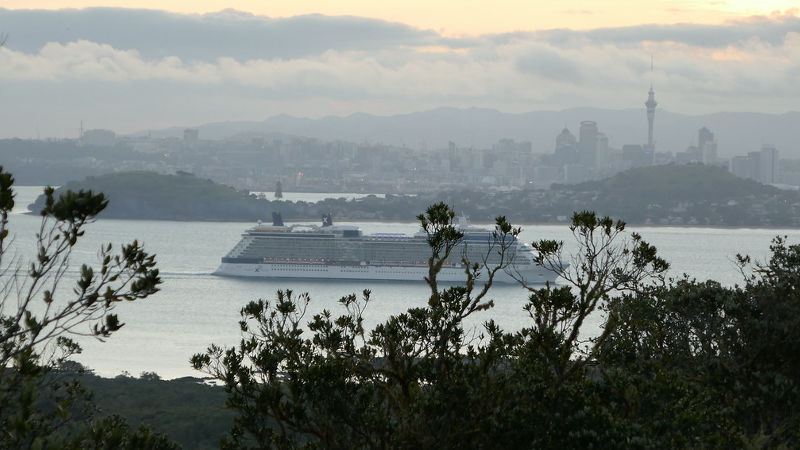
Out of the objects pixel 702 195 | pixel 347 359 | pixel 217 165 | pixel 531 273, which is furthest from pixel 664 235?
pixel 217 165

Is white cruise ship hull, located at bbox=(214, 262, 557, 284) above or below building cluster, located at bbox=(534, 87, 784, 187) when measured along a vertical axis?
below

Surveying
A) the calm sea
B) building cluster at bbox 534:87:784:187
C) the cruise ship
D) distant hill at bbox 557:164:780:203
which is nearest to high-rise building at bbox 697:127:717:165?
building cluster at bbox 534:87:784:187

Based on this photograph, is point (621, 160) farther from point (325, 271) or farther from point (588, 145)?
point (325, 271)

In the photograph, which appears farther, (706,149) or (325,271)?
(706,149)

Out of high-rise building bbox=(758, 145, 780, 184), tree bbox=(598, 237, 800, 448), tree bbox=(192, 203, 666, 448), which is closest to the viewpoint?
tree bbox=(192, 203, 666, 448)

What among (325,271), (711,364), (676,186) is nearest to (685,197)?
(676,186)

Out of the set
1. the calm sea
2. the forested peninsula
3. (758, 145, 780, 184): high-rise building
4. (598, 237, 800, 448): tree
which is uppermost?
(758, 145, 780, 184): high-rise building

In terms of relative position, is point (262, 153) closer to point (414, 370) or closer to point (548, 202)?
point (548, 202)

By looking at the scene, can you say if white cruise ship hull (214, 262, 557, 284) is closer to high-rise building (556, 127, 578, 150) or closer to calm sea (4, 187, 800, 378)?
calm sea (4, 187, 800, 378)
